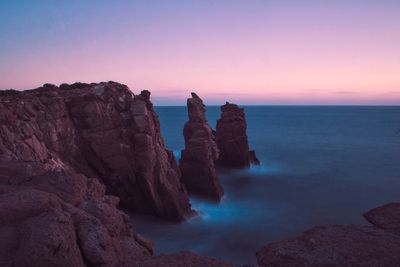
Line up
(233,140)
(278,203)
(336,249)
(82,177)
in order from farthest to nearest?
(233,140), (278,203), (82,177), (336,249)

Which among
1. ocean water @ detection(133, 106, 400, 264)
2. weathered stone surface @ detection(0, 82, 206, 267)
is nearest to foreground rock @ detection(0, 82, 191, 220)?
weathered stone surface @ detection(0, 82, 206, 267)

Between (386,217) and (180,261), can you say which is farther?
(386,217)

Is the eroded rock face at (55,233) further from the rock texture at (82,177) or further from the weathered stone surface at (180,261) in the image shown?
the weathered stone surface at (180,261)

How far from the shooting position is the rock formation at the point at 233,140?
202 ft

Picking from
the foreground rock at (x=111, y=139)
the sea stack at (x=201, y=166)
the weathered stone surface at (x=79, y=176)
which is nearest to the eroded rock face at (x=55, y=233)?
the weathered stone surface at (x=79, y=176)

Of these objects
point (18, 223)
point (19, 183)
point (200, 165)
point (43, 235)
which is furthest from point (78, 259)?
point (200, 165)

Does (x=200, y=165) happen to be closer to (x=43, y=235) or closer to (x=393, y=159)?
(x=43, y=235)

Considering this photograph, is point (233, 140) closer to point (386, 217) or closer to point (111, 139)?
point (111, 139)

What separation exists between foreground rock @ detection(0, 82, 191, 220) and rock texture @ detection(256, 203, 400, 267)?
65.6 feet

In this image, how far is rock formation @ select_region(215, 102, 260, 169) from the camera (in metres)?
61.6

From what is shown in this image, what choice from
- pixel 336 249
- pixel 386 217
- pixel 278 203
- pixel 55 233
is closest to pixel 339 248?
pixel 336 249

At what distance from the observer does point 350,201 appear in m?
43.8

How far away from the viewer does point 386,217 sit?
11.4 meters

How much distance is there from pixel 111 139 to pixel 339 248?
2499 centimetres
